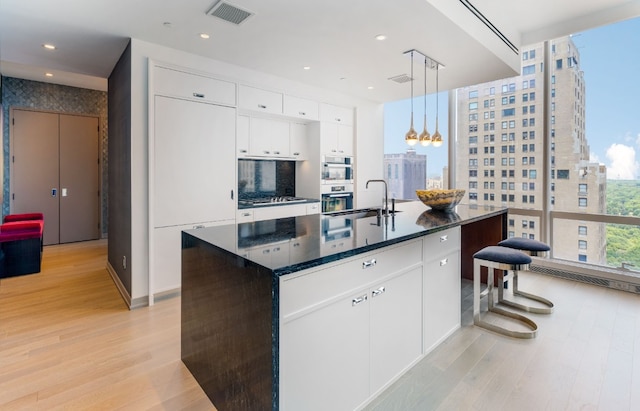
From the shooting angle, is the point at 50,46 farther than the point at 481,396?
Yes

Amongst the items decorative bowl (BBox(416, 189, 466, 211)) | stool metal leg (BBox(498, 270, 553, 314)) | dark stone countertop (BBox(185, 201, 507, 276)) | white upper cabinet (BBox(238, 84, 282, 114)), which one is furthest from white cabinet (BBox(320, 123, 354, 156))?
stool metal leg (BBox(498, 270, 553, 314))

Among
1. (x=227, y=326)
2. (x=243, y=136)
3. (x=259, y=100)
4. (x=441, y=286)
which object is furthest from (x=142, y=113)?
(x=441, y=286)

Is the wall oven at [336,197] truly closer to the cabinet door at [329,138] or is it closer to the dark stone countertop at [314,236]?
the cabinet door at [329,138]

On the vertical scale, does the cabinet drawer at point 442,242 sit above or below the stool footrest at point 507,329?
above

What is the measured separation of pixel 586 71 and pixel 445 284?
369 centimetres

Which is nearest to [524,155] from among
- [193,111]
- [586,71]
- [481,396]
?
[586,71]

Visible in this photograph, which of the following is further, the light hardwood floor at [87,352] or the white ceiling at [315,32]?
the white ceiling at [315,32]

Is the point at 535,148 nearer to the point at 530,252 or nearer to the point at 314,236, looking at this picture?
the point at 530,252

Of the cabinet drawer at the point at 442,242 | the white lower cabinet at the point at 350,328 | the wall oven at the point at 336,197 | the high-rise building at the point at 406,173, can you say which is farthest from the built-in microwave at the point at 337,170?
the white lower cabinet at the point at 350,328

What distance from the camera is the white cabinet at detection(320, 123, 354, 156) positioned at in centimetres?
498

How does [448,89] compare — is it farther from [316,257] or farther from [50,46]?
[50,46]

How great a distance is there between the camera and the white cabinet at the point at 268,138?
4.36 metres

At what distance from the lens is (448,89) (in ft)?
16.1

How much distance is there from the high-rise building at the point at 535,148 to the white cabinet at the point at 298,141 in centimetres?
249
